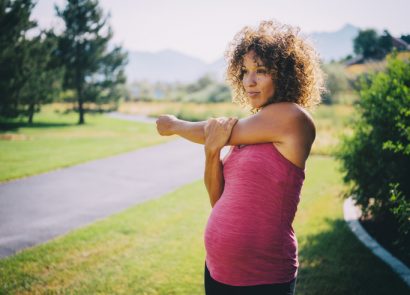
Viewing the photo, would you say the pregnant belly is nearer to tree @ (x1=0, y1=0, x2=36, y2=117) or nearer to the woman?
the woman

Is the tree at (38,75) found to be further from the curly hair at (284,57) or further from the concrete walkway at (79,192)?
the curly hair at (284,57)

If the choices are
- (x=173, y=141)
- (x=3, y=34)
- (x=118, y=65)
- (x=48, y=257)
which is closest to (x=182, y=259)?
(x=48, y=257)

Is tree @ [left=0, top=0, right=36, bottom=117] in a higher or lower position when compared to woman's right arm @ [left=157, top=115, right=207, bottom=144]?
higher

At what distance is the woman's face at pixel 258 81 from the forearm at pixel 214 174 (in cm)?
40

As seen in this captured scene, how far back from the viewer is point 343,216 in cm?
613

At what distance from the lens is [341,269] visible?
4.10 meters

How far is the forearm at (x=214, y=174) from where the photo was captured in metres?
1.80

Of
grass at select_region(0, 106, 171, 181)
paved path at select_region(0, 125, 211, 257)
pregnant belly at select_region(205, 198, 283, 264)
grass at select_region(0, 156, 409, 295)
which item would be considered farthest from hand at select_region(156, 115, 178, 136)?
grass at select_region(0, 106, 171, 181)

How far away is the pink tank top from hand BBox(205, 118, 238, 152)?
16 cm

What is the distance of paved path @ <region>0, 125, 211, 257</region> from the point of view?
221 inches

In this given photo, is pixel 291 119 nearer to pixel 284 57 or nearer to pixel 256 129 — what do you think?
pixel 256 129

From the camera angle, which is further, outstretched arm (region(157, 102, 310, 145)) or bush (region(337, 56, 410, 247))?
bush (region(337, 56, 410, 247))

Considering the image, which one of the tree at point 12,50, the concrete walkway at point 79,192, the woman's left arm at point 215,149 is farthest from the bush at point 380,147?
the tree at point 12,50

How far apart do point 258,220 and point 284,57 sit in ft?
3.02
